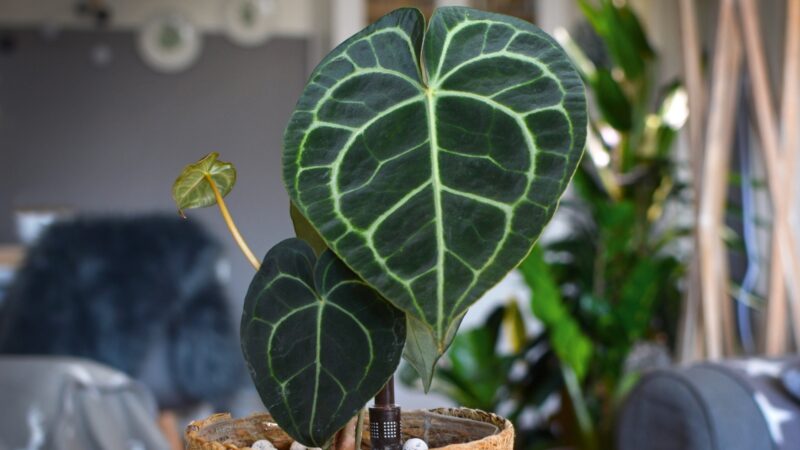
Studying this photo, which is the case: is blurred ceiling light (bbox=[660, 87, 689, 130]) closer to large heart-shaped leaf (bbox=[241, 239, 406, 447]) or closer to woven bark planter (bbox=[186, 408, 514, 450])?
woven bark planter (bbox=[186, 408, 514, 450])

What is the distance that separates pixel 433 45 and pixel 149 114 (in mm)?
5741

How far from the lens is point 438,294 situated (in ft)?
1.58

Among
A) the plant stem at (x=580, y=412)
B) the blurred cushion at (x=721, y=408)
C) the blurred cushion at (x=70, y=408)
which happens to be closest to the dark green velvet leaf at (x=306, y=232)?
the blurred cushion at (x=721, y=408)

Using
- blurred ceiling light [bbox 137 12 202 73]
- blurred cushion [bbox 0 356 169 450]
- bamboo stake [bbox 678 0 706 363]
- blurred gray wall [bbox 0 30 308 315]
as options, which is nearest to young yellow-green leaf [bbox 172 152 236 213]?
blurred cushion [bbox 0 356 169 450]

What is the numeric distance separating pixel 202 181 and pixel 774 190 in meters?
1.67

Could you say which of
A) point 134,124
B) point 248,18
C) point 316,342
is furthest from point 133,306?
point 248,18

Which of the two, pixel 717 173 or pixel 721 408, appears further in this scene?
pixel 717 173

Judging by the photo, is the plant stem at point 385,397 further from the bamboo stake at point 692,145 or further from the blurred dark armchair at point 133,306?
the blurred dark armchair at point 133,306

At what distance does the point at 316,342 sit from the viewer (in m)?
0.54

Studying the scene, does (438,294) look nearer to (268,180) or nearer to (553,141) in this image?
(553,141)

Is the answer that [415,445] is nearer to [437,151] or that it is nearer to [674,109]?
[437,151]

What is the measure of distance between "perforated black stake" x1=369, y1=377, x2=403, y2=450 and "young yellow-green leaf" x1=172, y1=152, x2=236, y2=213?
0.54 feet

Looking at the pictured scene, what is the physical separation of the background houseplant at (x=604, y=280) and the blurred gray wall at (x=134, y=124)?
10.4 feet

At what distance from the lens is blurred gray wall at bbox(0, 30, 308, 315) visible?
19.2 feet
